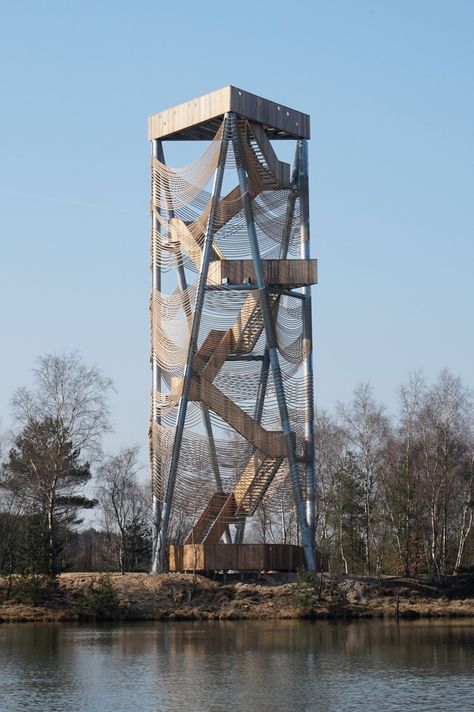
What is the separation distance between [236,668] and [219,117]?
24465 millimetres

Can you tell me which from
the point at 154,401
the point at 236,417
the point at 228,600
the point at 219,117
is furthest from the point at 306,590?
the point at 219,117

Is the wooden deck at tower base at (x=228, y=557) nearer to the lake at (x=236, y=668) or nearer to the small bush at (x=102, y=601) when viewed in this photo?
the small bush at (x=102, y=601)

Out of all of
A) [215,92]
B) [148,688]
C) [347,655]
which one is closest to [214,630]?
[347,655]

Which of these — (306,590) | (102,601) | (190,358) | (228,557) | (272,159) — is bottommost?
(102,601)

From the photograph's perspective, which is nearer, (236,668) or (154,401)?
(236,668)

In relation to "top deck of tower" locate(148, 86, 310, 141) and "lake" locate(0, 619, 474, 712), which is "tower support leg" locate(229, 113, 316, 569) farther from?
"lake" locate(0, 619, 474, 712)

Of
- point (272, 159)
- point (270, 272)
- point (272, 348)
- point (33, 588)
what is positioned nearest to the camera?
point (33, 588)

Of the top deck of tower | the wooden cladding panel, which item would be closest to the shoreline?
the wooden cladding panel

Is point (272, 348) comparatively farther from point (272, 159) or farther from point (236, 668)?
point (236, 668)

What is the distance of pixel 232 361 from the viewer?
49562 mm

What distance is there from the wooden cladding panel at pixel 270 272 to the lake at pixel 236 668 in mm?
13280

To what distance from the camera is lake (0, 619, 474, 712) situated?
25984 millimetres

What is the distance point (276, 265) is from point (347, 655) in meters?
19.8

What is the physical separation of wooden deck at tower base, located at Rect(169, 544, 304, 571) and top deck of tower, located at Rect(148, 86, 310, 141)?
1517 cm
